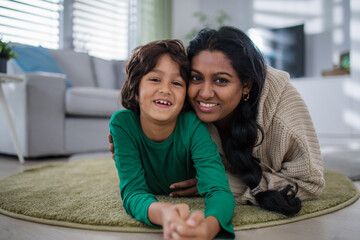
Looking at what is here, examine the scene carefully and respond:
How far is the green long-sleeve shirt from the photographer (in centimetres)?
76

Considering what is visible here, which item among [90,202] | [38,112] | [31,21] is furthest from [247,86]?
[31,21]

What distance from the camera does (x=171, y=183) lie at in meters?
1.02

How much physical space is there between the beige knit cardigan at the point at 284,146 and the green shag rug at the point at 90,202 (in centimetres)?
7

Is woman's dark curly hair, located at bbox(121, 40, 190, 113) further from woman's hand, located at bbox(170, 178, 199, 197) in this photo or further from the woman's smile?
woman's hand, located at bbox(170, 178, 199, 197)

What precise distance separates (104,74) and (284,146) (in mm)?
2453

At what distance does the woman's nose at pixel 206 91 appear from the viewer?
3.02 ft

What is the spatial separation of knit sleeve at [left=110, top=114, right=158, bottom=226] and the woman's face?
24 cm

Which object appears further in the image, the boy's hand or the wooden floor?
the wooden floor

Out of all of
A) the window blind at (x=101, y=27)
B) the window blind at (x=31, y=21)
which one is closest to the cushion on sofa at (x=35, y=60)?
the window blind at (x=31, y=21)

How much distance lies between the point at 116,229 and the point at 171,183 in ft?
1.07

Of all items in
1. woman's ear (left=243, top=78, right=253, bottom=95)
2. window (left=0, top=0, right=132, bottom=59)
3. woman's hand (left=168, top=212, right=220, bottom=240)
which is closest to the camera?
woman's hand (left=168, top=212, right=220, bottom=240)

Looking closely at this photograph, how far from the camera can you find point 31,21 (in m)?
3.42

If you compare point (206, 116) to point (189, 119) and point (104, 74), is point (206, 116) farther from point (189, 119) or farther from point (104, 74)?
point (104, 74)

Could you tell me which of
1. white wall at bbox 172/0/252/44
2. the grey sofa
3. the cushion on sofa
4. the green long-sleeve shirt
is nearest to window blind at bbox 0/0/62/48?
the cushion on sofa
